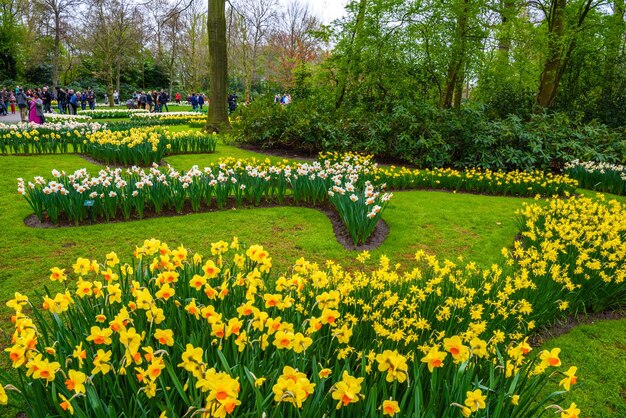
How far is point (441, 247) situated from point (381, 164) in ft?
19.0

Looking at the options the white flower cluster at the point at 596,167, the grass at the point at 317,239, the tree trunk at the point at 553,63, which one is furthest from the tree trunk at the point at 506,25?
the grass at the point at 317,239

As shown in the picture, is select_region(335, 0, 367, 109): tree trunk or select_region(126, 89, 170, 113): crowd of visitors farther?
select_region(126, 89, 170, 113): crowd of visitors

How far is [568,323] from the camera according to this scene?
376cm

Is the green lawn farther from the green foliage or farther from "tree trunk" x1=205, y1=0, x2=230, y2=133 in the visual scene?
"tree trunk" x1=205, y1=0, x2=230, y2=133

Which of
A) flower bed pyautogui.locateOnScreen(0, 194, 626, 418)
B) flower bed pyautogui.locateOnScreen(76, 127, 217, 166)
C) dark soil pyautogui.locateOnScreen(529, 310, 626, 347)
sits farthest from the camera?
flower bed pyautogui.locateOnScreen(76, 127, 217, 166)

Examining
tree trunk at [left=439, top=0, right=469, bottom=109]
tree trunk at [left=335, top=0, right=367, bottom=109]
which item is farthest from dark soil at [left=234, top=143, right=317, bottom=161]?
tree trunk at [left=439, top=0, right=469, bottom=109]

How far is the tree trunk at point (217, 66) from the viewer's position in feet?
45.6

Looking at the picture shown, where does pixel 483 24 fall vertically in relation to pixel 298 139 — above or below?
above

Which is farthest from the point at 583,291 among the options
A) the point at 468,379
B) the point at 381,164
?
the point at 381,164

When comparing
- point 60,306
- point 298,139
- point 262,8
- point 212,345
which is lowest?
point 212,345

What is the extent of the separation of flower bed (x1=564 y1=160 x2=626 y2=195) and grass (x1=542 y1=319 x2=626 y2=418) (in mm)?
5984

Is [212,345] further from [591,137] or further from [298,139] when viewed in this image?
[591,137]

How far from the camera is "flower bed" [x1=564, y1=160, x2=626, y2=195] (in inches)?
336

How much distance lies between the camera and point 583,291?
12.5 feet
